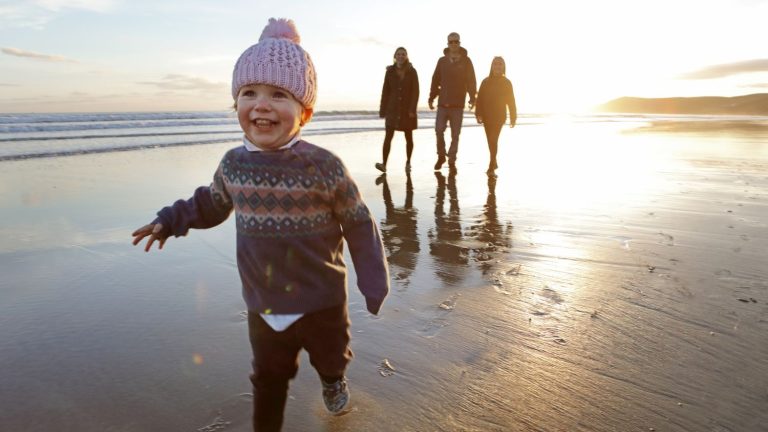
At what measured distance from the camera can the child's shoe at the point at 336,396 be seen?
1.82 metres

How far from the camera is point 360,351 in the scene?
7.78ft

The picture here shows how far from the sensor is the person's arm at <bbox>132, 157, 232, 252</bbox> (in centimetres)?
186

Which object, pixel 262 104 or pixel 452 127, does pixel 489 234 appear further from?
pixel 452 127

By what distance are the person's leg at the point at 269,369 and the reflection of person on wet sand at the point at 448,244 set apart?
1747mm

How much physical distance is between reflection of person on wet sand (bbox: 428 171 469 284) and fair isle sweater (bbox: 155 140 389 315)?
5.53ft

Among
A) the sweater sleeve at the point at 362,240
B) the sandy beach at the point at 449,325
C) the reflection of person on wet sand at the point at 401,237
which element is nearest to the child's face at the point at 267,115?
the sweater sleeve at the point at 362,240

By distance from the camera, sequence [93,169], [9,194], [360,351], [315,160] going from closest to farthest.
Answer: [315,160], [360,351], [9,194], [93,169]

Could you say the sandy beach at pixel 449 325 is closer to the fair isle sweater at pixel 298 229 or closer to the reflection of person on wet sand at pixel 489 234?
the reflection of person on wet sand at pixel 489 234

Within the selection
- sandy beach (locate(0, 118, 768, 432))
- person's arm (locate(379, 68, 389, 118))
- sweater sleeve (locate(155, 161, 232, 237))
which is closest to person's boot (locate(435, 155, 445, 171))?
person's arm (locate(379, 68, 389, 118))

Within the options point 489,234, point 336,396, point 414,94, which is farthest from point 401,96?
point 336,396

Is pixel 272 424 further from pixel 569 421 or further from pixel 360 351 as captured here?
pixel 569 421

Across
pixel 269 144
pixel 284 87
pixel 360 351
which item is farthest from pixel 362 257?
pixel 360 351

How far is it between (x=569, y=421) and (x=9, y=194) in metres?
7.04

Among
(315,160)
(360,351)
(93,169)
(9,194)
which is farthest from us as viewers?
(93,169)
